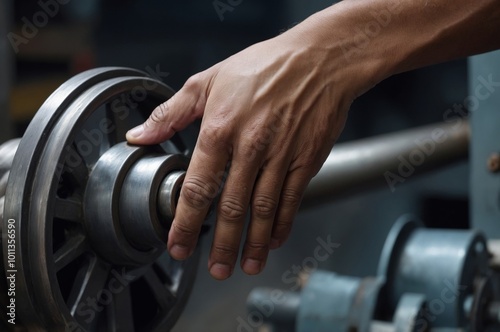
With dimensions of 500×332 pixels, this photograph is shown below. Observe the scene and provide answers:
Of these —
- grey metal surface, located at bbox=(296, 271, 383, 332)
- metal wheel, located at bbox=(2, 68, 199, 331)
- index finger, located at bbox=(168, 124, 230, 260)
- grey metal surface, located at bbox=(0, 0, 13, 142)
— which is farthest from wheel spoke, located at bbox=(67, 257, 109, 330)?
grey metal surface, located at bbox=(0, 0, 13, 142)

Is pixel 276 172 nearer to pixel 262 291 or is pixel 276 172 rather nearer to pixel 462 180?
pixel 262 291

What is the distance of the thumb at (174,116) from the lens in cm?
75

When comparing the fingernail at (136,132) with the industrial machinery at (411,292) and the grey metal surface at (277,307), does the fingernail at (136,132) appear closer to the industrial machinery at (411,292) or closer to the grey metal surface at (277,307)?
the industrial machinery at (411,292)

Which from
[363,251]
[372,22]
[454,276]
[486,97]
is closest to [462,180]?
[363,251]

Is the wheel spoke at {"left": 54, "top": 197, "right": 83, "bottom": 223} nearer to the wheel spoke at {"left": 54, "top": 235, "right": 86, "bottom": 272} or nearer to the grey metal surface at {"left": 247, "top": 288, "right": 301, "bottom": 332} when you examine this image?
the wheel spoke at {"left": 54, "top": 235, "right": 86, "bottom": 272}

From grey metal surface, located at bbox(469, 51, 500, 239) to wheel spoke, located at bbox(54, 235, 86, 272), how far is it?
0.83 meters

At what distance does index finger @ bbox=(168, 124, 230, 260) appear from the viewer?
27.5 inches

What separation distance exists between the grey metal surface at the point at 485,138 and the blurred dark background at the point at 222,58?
786 millimetres

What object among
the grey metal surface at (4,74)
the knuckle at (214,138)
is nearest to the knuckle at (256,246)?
the knuckle at (214,138)

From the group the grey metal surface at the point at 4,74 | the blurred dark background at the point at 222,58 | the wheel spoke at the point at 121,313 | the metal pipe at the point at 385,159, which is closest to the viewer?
the wheel spoke at the point at 121,313

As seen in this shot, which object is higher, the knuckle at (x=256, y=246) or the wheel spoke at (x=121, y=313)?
the knuckle at (x=256, y=246)

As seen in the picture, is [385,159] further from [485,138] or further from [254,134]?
[254,134]

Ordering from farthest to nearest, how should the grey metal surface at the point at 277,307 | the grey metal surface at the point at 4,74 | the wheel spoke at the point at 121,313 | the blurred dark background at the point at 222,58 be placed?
the blurred dark background at the point at 222,58 < the grey metal surface at the point at 4,74 < the grey metal surface at the point at 277,307 < the wheel spoke at the point at 121,313

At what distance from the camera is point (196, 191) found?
2.29 ft
